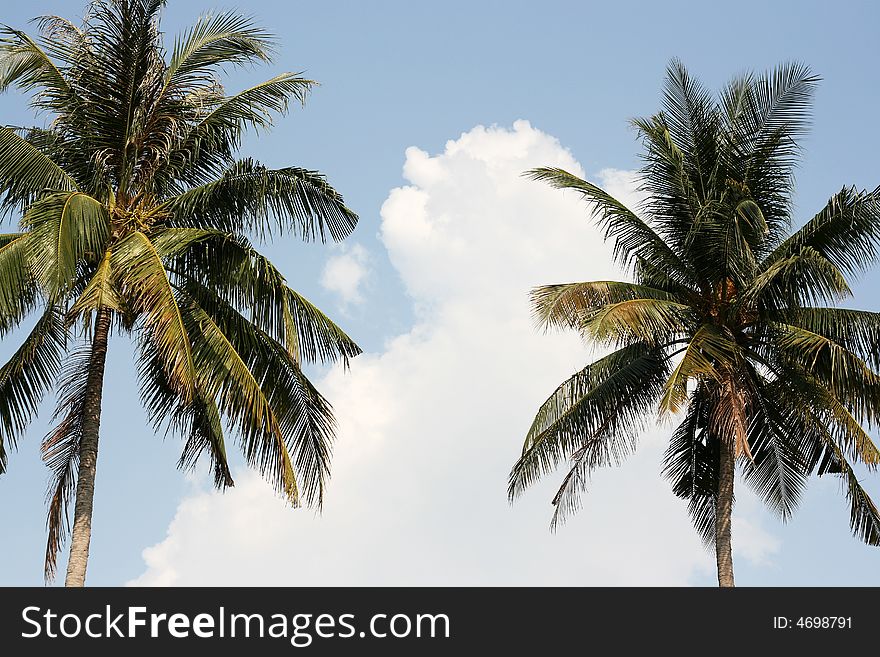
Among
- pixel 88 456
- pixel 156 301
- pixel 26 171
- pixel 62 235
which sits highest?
pixel 26 171

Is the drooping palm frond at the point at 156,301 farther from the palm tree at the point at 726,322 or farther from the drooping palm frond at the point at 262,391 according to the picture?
the palm tree at the point at 726,322

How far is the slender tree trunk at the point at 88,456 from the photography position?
14.8 m

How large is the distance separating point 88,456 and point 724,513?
8.95 m

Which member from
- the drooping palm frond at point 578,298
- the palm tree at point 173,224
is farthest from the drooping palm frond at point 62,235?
the drooping palm frond at point 578,298

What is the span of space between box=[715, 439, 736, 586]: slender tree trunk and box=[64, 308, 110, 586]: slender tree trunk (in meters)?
8.76

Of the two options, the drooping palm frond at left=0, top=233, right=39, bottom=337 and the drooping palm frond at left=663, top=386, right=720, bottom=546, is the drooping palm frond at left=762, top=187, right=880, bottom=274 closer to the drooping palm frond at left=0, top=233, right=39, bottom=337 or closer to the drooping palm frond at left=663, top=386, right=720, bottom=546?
the drooping palm frond at left=663, top=386, right=720, bottom=546

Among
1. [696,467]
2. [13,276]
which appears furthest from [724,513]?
[13,276]

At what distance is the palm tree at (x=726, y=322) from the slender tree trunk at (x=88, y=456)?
646cm

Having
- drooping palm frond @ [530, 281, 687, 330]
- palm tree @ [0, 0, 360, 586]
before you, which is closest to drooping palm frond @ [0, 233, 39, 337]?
palm tree @ [0, 0, 360, 586]

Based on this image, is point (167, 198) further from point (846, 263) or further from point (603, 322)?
point (846, 263)

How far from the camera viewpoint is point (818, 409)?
60.7 ft

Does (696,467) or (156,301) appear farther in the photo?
(696,467)

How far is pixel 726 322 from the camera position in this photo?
1928 centimetres

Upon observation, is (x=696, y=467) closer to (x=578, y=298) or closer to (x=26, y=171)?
(x=578, y=298)
